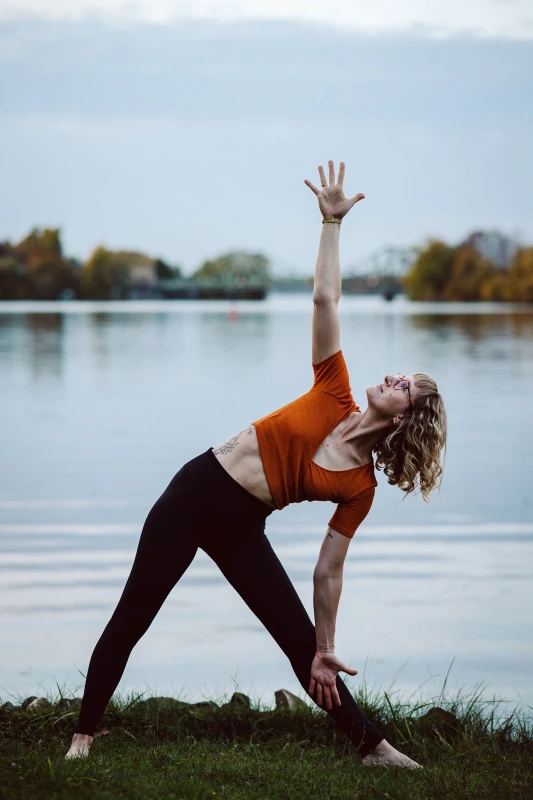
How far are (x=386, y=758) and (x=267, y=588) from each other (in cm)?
69

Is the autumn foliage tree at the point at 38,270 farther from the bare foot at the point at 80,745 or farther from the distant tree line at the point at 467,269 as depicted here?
the bare foot at the point at 80,745

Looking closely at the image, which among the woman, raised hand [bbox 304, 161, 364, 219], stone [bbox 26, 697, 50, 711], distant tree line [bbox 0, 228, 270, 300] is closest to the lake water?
stone [bbox 26, 697, 50, 711]

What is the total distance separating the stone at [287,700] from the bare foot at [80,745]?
35.8 inches

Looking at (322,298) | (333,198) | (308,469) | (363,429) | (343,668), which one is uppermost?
(333,198)

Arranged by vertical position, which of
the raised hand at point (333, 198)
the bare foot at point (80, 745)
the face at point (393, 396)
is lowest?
the bare foot at point (80, 745)

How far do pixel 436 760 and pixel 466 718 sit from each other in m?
0.39

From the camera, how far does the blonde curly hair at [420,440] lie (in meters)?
3.51

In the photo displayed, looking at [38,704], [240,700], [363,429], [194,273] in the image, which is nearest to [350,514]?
[363,429]

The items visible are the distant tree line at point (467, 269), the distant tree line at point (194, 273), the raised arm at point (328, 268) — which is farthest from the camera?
the distant tree line at point (194, 273)

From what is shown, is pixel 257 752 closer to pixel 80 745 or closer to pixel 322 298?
pixel 80 745

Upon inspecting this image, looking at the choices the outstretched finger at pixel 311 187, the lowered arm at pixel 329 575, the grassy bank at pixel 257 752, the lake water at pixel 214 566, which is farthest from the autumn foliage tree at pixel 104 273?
the lowered arm at pixel 329 575

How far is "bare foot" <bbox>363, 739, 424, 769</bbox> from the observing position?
12.1 feet

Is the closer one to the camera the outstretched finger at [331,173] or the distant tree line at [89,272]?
the outstretched finger at [331,173]

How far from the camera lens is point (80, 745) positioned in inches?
142
